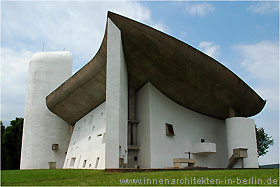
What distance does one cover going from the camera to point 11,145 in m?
36.5

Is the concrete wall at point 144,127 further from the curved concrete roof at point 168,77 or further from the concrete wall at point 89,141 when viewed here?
the concrete wall at point 89,141

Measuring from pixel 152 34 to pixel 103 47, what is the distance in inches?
113

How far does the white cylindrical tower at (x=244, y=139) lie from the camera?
2069cm

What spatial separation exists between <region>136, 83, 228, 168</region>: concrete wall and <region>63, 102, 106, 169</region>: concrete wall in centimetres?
270

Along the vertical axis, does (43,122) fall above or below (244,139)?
above

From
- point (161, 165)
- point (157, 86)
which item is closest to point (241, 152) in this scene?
point (161, 165)

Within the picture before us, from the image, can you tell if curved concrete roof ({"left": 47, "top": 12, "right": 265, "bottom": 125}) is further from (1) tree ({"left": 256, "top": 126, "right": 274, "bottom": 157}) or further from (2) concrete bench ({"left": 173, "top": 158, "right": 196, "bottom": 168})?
(1) tree ({"left": 256, "top": 126, "right": 274, "bottom": 157})

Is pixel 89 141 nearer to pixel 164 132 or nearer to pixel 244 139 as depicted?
pixel 164 132

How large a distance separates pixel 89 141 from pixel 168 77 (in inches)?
303

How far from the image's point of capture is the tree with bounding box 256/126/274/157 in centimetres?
3634

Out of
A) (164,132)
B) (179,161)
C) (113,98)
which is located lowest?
(179,161)

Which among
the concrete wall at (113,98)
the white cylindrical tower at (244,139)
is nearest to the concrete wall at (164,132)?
the white cylindrical tower at (244,139)

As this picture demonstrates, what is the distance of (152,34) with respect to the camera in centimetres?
1586

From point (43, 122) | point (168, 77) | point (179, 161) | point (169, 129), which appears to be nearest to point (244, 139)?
point (179, 161)
